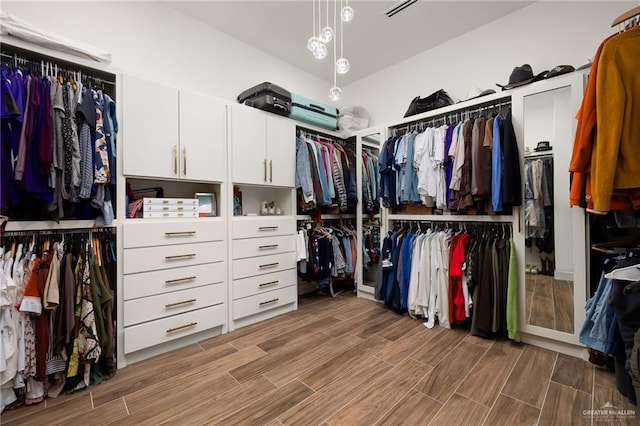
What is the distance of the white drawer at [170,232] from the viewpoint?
1.75 meters

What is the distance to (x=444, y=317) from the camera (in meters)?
2.29

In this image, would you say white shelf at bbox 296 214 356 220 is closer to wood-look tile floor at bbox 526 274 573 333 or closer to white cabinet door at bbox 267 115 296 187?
white cabinet door at bbox 267 115 296 187

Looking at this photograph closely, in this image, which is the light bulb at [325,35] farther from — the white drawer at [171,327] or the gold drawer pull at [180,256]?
the white drawer at [171,327]

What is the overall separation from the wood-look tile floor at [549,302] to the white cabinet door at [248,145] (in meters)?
2.39

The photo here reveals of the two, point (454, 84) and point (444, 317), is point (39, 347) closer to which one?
point (444, 317)

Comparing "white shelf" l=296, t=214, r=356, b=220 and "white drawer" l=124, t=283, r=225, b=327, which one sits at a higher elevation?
"white shelf" l=296, t=214, r=356, b=220

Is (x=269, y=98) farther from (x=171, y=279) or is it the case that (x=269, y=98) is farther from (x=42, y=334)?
(x=42, y=334)

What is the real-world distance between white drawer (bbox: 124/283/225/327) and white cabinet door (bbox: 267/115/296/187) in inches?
44.2

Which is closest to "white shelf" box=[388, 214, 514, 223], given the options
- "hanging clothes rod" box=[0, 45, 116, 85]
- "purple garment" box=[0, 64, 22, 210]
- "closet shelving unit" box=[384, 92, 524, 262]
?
"closet shelving unit" box=[384, 92, 524, 262]

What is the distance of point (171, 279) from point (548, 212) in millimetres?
2818

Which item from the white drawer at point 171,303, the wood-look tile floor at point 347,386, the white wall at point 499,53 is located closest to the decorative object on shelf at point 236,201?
the white drawer at point 171,303

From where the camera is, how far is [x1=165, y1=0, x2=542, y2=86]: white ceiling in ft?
7.70

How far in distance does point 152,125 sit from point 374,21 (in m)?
2.24

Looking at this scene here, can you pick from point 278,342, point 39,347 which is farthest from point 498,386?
point 39,347
